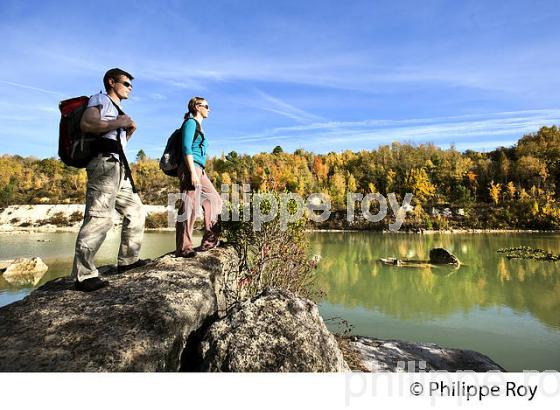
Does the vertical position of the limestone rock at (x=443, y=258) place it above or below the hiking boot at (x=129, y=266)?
below

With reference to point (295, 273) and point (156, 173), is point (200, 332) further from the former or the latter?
point (156, 173)

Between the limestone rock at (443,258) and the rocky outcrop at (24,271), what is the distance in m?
16.8

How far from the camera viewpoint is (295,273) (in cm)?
569

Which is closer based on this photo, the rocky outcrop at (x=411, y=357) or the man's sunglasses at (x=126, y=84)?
the man's sunglasses at (x=126, y=84)

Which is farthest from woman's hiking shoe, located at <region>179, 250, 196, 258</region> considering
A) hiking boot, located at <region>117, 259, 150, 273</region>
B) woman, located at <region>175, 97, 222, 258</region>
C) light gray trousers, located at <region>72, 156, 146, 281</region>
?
light gray trousers, located at <region>72, 156, 146, 281</region>

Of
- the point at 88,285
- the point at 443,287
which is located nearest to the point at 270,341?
the point at 88,285

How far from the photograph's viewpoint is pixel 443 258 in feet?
58.9

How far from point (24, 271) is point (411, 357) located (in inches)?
610

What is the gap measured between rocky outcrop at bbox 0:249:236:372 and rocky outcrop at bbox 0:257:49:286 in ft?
43.4

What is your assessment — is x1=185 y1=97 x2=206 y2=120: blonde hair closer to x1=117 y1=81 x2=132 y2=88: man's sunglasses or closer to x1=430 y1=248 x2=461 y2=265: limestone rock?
x1=117 y1=81 x2=132 y2=88: man's sunglasses

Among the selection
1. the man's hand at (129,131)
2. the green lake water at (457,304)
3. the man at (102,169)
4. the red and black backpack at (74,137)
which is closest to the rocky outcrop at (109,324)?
the man at (102,169)

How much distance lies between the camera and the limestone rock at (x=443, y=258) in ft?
57.7

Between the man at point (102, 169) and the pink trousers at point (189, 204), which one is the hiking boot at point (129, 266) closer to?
the pink trousers at point (189, 204)

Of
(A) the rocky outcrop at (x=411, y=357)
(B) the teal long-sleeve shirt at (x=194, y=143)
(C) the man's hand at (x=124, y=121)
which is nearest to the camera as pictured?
(C) the man's hand at (x=124, y=121)
